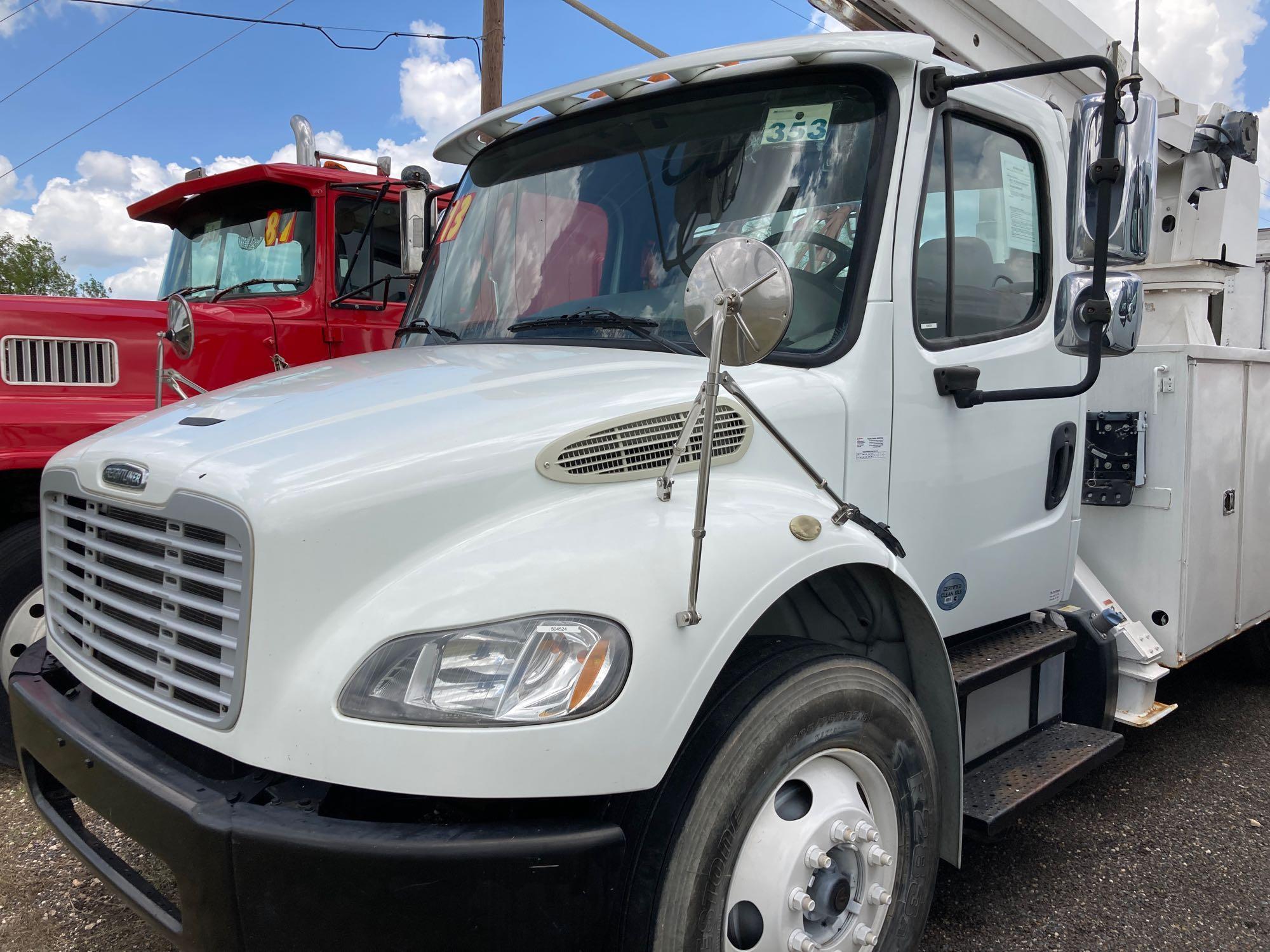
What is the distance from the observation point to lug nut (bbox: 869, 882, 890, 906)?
7.58ft

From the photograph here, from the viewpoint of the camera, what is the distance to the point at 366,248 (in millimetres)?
5262

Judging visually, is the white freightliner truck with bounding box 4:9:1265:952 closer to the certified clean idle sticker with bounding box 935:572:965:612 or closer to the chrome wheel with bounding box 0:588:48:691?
the certified clean idle sticker with bounding box 935:572:965:612

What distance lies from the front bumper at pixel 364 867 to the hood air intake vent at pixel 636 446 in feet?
2.16

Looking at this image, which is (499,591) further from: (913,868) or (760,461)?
(913,868)

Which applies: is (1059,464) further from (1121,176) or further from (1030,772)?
(1121,176)

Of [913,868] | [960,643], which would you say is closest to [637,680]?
[913,868]

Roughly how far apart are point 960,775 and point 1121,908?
39.2 inches

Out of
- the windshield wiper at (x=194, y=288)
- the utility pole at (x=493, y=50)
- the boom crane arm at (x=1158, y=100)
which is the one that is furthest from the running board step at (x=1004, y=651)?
the utility pole at (x=493, y=50)

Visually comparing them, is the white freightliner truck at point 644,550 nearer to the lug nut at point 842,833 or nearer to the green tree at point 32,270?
the lug nut at point 842,833

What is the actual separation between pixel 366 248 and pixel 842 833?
4093mm

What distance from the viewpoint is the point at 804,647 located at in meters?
2.29

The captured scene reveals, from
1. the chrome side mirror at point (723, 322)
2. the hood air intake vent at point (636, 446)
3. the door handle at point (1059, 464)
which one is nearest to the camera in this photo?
the chrome side mirror at point (723, 322)

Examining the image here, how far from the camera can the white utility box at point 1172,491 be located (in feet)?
12.6

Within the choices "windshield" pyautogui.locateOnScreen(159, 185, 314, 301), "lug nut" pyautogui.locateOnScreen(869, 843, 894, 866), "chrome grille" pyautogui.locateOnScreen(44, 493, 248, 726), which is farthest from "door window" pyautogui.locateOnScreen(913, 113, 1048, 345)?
"windshield" pyautogui.locateOnScreen(159, 185, 314, 301)
